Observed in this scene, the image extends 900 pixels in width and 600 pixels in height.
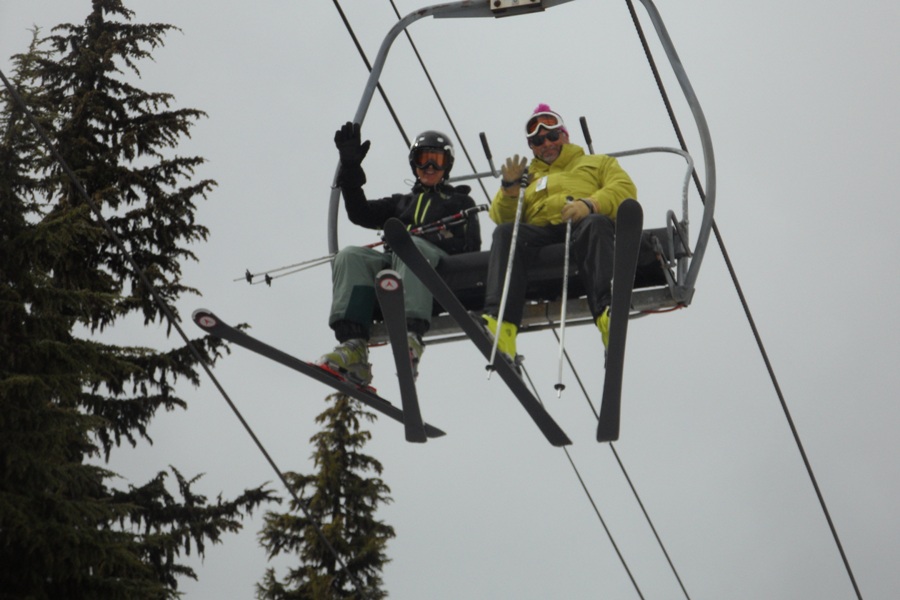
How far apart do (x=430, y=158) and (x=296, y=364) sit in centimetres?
148

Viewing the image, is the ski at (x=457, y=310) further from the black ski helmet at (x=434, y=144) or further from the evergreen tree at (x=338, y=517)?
the evergreen tree at (x=338, y=517)

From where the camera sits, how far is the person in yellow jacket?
7875mm

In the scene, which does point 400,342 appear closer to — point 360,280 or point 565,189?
point 360,280

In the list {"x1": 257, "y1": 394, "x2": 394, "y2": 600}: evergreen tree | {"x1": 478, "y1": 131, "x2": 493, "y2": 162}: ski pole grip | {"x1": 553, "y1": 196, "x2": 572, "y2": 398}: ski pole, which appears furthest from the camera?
{"x1": 257, "y1": 394, "x2": 394, "y2": 600}: evergreen tree

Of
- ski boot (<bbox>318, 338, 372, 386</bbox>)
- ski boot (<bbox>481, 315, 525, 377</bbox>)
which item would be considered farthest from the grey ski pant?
ski boot (<bbox>481, 315, 525, 377</bbox>)

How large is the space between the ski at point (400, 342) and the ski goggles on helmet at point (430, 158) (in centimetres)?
132

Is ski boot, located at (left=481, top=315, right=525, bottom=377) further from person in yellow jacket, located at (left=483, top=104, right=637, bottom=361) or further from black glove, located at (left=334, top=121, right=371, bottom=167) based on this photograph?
black glove, located at (left=334, top=121, right=371, bottom=167)

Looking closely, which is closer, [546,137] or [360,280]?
[360,280]

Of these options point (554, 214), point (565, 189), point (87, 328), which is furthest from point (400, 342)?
point (87, 328)

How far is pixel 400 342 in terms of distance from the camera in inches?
298

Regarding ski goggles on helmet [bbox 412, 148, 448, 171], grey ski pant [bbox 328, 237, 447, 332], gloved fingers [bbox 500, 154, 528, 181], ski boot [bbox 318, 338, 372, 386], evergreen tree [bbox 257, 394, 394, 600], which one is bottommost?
ski boot [bbox 318, 338, 372, 386]

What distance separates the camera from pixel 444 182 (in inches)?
345

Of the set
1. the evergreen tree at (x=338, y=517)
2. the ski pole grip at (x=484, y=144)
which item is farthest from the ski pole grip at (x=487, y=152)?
the evergreen tree at (x=338, y=517)

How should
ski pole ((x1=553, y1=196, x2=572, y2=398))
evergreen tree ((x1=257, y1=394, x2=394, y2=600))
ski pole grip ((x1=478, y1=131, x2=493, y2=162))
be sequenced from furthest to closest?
1. evergreen tree ((x1=257, y1=394, x2=394, y2=600))
2. ski pole grip ((x1=478, y1=131, x2=493, y2=162))
3. ski pole ((x1=553, y1=196, x2=572, y2=398))
